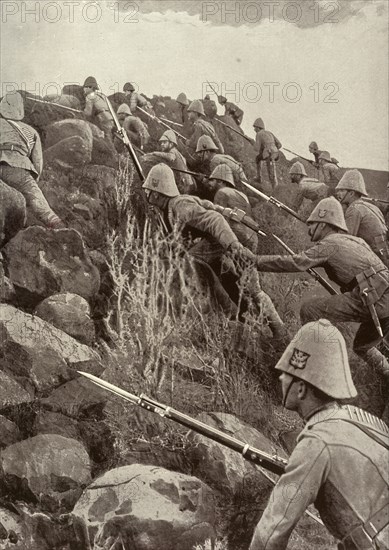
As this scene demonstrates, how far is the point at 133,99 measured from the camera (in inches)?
298

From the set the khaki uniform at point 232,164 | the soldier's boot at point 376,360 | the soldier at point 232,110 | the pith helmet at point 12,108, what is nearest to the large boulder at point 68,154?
the pith helmet at point 12,108

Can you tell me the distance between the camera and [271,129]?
7.55 metres

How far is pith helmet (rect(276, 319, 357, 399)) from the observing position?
6.25 meters

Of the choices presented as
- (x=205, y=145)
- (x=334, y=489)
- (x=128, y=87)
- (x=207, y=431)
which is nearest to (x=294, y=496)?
(x=334, y=489)

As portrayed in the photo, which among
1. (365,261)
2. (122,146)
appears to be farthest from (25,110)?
(365,261)

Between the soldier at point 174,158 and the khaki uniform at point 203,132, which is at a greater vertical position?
the khaki uniform at point 203,132

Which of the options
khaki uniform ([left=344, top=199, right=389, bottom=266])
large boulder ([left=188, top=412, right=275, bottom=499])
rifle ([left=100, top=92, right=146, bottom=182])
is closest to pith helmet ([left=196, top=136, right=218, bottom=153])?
rifle ([left=100, top=92, right=146, bottom=182])

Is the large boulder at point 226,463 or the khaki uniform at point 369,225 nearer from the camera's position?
the large boulder at point 226,463

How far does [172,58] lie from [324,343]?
296 cm

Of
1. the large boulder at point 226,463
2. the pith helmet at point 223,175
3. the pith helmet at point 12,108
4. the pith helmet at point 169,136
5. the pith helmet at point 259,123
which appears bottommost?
the large boulder at point 226,463

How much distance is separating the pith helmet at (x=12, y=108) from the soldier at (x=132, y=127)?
85 cm

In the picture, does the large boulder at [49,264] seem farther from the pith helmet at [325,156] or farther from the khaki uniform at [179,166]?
the pith helmet at [325,156]

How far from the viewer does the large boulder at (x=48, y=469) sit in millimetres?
6539

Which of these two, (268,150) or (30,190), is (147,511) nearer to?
(30,190)
